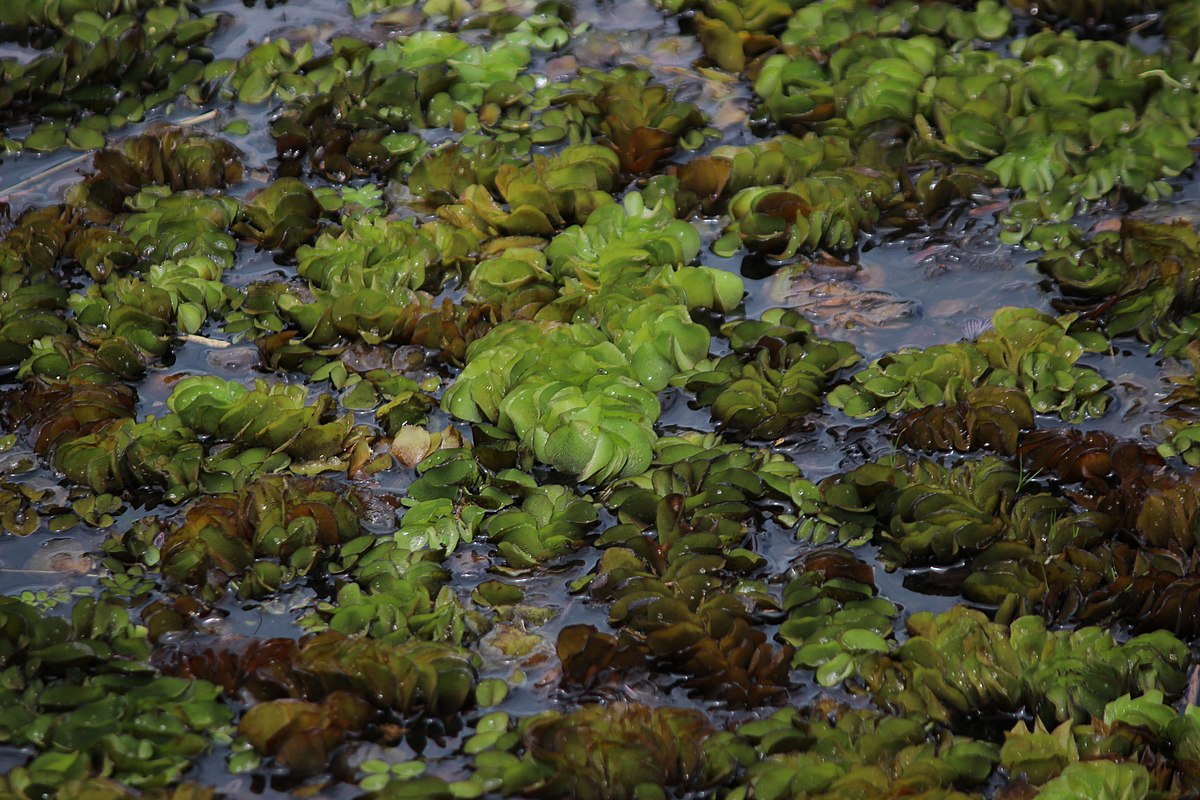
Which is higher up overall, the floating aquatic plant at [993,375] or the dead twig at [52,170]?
the dead twig at [52,170]

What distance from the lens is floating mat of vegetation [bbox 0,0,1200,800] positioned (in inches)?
111

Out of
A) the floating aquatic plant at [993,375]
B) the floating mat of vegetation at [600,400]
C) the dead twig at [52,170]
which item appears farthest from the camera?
the dead twig at [52,170]

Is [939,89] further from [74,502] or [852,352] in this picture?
[74,502]

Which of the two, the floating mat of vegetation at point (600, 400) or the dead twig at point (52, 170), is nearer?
the floating mat of vegetation at point (600, 400)

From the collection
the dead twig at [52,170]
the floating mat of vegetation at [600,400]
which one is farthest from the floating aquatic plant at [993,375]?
the dead twig at [52,170]

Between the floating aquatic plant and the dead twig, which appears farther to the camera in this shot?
the dead twig

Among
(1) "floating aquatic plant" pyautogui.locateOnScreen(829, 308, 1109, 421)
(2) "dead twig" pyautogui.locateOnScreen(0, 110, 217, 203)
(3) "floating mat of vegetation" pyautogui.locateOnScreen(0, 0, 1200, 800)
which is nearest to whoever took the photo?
(3) "floating mat of vegetation" pyautogui.locateOnScreen(0, 0, 1200, 800)

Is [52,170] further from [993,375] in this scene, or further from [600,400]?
[993,375]

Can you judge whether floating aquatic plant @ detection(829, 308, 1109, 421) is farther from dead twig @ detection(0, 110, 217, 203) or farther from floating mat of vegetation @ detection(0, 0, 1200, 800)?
dead twig @ detection(0, 110, 217, 203)

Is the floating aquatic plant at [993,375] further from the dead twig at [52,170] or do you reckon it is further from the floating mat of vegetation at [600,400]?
the dead twig at [52,170]

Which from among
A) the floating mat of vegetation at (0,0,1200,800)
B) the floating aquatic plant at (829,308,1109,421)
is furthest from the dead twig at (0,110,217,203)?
the floating aquatic plant at (829,308,1109,421)

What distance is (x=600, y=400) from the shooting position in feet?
11.6

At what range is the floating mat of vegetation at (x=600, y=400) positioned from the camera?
282 cm

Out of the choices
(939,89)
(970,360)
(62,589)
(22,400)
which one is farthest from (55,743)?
(939,89)
